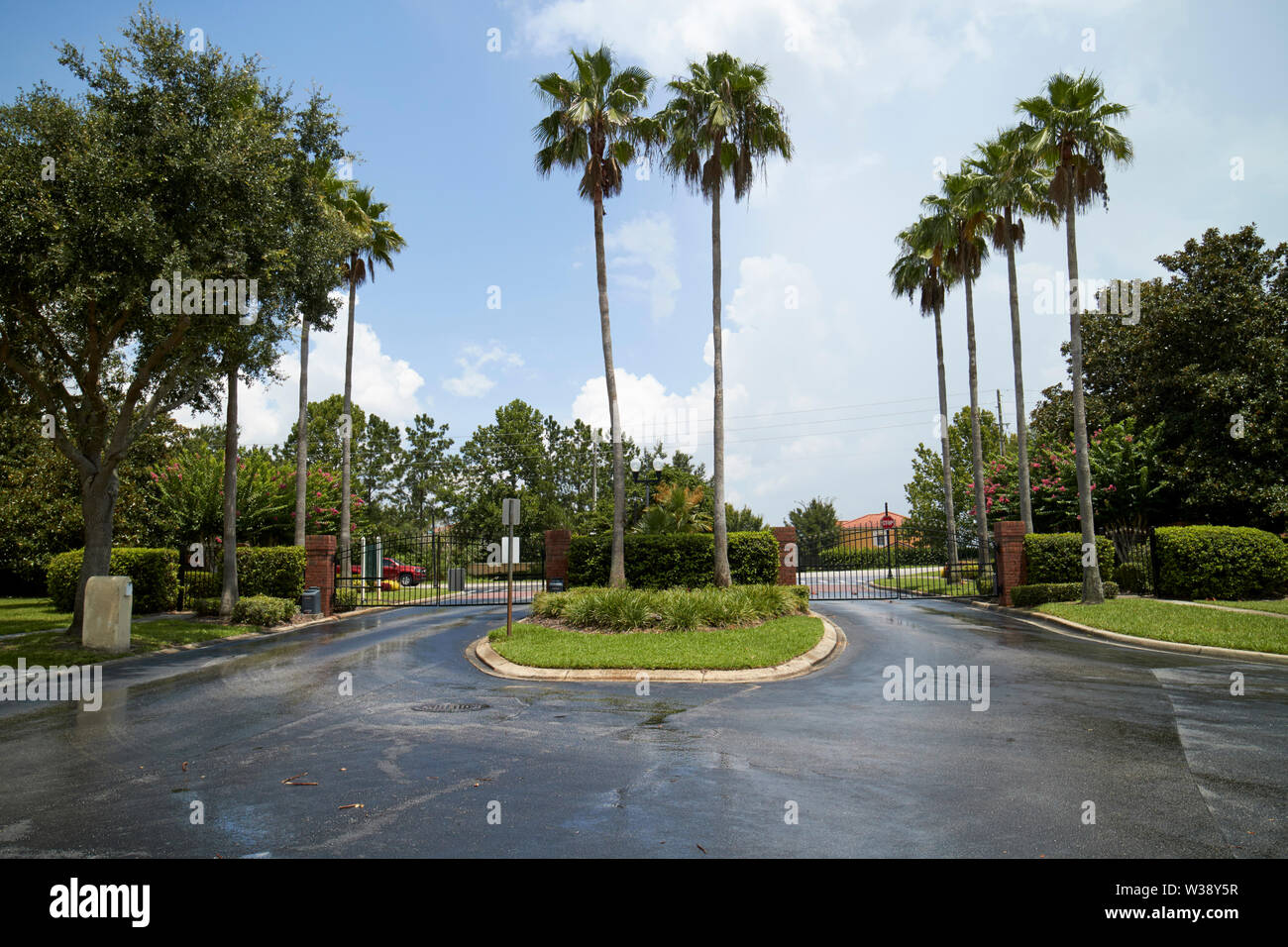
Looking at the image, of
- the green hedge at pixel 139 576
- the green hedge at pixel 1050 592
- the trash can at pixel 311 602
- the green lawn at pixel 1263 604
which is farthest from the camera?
the trash can at pixel 311 602

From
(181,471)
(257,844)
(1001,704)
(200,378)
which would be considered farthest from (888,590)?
(257,844)

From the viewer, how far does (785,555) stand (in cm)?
2338

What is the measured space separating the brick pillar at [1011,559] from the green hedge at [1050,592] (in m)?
0.62

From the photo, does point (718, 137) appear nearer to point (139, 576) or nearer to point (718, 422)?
point (718, 422)

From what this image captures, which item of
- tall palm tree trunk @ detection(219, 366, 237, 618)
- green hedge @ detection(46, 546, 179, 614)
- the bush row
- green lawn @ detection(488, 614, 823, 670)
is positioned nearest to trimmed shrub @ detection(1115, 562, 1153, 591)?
the bush row

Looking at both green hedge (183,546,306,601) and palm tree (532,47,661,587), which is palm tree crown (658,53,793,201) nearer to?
palm tree (532,47,661,587)

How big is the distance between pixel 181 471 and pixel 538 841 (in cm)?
2926

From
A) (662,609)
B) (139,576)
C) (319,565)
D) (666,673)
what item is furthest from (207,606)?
(666,673)

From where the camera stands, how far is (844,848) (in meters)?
4.80

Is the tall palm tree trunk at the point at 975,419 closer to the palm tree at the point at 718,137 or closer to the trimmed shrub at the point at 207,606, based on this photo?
the palm tree at the point at 718,137

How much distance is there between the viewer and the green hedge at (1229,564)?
2072 centimetres

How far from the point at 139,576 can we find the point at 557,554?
41.0 ft

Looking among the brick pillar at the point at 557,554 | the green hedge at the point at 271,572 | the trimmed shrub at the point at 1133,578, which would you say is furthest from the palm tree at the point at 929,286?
the green hedge at the point at 271,572
